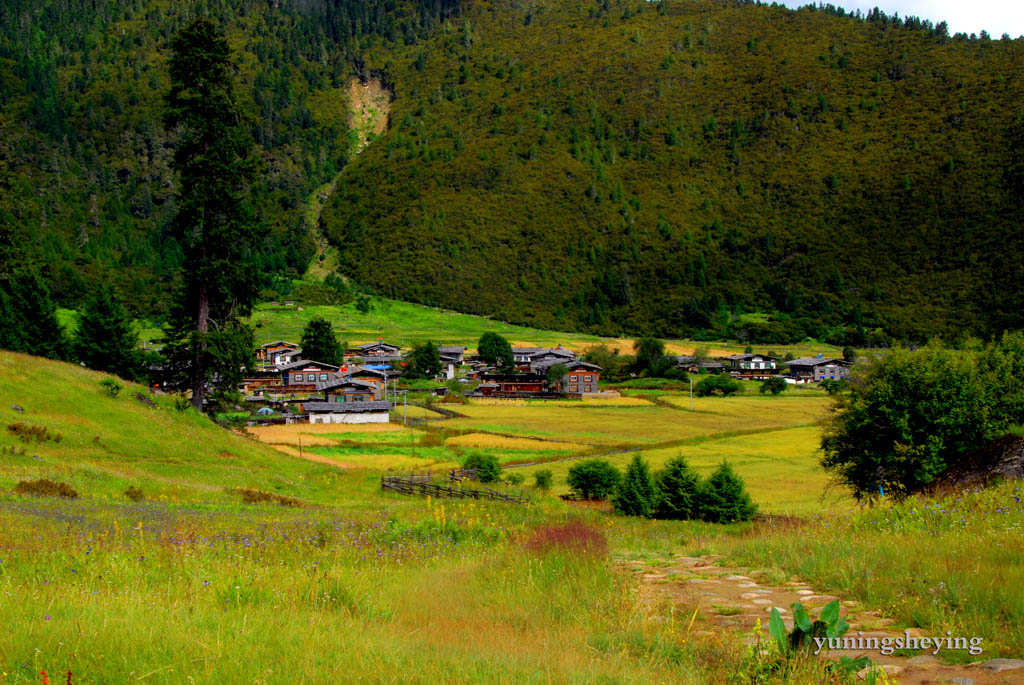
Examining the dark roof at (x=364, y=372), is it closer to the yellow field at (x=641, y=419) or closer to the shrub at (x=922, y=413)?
the yellow field at (x=641, y=419)

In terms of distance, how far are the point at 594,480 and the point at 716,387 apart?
79.2 meters

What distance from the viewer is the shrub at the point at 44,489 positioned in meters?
15.7

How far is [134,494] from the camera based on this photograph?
17984 millimetres

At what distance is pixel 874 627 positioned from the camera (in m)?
5.44

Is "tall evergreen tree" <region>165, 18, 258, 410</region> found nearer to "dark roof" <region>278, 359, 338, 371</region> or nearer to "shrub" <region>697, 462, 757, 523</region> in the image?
"shrub" <region>697, 462, 757, 523</region>

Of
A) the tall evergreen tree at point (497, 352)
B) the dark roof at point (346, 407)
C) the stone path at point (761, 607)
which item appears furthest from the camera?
the tall evergreen tree at point (497, 352)

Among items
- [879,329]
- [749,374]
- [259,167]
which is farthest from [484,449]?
[879,329]

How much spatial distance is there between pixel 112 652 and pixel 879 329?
198 meters

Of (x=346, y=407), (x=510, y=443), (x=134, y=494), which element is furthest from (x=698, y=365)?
(x=134, y=494)

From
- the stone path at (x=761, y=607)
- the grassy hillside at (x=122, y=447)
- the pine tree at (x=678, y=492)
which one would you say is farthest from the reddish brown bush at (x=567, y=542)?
the pine tree at (x=678, y=492)

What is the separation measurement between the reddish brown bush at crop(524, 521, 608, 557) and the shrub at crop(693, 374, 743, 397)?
355 ft

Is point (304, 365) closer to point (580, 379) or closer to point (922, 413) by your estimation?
point (580, 379)

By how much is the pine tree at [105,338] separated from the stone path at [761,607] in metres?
63.9

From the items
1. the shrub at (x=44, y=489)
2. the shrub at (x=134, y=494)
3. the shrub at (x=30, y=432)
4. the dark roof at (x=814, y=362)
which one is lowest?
the shrub at (x=134, y=494)
